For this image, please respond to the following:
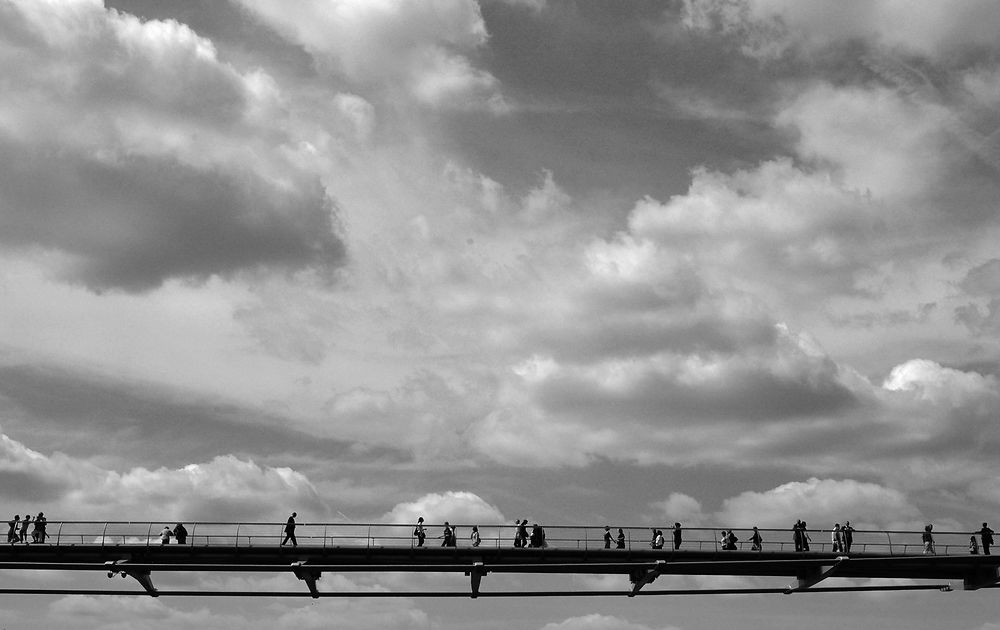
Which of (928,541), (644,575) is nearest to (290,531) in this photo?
(644,575)

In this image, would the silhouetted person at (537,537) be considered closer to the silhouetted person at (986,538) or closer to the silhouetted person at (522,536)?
the silhouetted person at (522,536)

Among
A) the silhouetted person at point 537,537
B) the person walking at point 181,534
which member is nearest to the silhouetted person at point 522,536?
the silhouetted person at point 537,537

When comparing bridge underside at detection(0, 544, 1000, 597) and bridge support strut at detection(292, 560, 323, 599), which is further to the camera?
bridge underside at detection(0, 544, 1000, 597)

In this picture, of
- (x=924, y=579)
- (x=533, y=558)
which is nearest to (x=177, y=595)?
(x=533, y=558)

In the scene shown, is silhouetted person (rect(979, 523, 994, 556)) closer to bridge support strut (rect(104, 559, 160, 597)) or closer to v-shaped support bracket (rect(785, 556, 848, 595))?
v-shaped support bracket (rect(785, 556, 848, 595))

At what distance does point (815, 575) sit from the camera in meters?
42.0

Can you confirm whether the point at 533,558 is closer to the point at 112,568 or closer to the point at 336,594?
the point at 336,594

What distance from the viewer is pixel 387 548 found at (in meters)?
41.7

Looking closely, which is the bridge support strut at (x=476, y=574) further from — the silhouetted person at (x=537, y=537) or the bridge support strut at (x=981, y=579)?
the bridge support strut at (x=981, y=579)

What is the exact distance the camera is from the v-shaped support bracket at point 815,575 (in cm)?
4094

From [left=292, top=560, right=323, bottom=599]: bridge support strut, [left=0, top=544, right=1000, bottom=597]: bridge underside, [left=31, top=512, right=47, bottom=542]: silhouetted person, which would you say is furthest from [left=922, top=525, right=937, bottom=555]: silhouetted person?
[left=31, top=512, right=47, bottom=542]: silhouetted person

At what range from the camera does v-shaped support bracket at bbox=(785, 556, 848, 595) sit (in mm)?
40938

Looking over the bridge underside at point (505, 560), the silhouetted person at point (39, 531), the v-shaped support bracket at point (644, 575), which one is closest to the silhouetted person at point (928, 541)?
the bridge underside at point (505, 560)

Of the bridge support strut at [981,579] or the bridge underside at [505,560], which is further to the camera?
the bridge support strut at [981,579]
